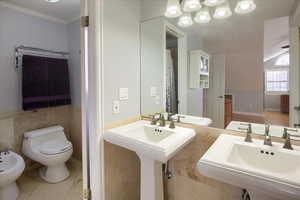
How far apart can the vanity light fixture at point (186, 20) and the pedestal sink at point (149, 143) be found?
94 cm

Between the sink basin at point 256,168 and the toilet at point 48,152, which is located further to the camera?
the toilet at point 48,152

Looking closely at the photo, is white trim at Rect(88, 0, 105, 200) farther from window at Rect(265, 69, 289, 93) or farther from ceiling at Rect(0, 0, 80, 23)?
window at Rect(265, 69, 289, 93)

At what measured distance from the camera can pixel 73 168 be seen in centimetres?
241

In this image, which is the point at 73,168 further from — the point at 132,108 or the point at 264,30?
the point at 264,30

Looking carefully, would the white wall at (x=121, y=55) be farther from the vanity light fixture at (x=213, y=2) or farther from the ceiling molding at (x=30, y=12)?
the ceiling molding at (x=30, y=12)

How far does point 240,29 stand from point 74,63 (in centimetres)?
227

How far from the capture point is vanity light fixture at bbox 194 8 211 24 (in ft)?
4.42

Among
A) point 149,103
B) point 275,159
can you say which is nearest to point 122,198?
point 149,103

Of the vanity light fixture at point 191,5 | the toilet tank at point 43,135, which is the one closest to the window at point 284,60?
the vanity light fixture at point 191,5

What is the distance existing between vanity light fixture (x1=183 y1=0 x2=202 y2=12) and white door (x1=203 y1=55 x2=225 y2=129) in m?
0.43

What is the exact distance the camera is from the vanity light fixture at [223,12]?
1.25 m

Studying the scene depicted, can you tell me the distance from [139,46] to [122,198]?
145 cm

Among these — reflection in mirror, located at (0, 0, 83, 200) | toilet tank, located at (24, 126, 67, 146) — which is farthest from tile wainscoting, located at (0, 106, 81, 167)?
toilet tank, located at (24, 126, 67, 146)

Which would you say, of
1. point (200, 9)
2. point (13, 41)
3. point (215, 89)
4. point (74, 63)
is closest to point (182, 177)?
point (215, 89)
